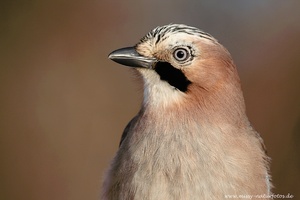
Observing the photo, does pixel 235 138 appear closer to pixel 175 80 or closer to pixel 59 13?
pixel 175 80

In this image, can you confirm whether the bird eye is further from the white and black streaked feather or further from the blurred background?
the blurred background

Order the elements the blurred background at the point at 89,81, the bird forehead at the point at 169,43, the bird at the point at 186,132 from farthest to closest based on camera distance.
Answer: the blurred background at the point at 89,81 < the bird forehead at the point at 169,43 < the bird at the point at 186,132

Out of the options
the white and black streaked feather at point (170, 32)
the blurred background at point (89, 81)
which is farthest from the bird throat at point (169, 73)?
the blurred background at point (89, 81)

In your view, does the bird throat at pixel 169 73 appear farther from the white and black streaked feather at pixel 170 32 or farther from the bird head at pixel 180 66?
the white and black streaked feather at pixel 170 32

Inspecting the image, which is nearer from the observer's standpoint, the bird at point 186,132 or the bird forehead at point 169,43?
the bird at point 186,132

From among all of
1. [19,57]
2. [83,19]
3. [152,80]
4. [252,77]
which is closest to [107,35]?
[83,19]

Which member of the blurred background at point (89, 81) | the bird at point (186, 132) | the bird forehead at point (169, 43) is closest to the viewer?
the bird at point (186, 132)

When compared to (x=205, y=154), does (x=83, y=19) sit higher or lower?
higher
